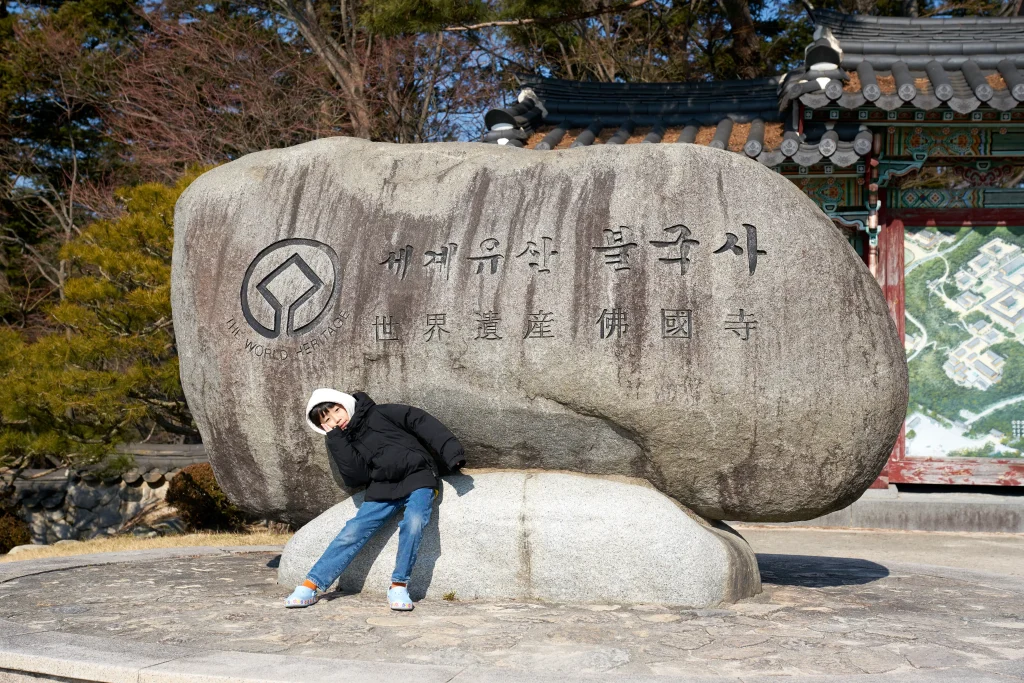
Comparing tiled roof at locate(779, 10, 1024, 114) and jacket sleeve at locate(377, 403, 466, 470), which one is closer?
jacket sleeve at locate(377, 403, 466, 470)

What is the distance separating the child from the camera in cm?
559

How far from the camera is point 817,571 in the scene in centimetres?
724

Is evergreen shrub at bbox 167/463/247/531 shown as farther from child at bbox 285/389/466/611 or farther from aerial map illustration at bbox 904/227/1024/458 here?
aerial map illustration at bbox 904/227/1024/458

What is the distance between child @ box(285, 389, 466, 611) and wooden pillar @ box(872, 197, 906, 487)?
6.54 meters

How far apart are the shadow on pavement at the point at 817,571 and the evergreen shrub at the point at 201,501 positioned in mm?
6431

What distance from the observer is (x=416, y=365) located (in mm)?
6000

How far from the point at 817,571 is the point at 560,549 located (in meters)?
2.53

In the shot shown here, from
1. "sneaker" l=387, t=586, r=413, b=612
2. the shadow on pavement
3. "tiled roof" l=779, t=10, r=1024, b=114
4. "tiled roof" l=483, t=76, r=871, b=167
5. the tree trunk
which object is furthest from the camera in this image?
the tree trunk

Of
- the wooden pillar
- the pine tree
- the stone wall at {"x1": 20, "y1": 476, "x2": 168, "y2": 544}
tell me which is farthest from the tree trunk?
the stone wall at {"x1": 20, "y1": 476, "x2": 168, "y2": 544}

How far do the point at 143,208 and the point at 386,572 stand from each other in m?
6.73

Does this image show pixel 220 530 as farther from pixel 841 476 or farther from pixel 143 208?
pixel 841 476

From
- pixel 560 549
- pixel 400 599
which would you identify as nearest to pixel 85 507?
pixel 400 599

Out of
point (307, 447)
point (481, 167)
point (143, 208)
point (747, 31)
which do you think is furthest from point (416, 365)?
point (747, 31)

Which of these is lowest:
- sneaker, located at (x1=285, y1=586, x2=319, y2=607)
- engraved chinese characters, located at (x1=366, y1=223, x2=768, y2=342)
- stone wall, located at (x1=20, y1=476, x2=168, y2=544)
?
stone wall, located at (x1=20, y1=476, x2=168, y2=544)
